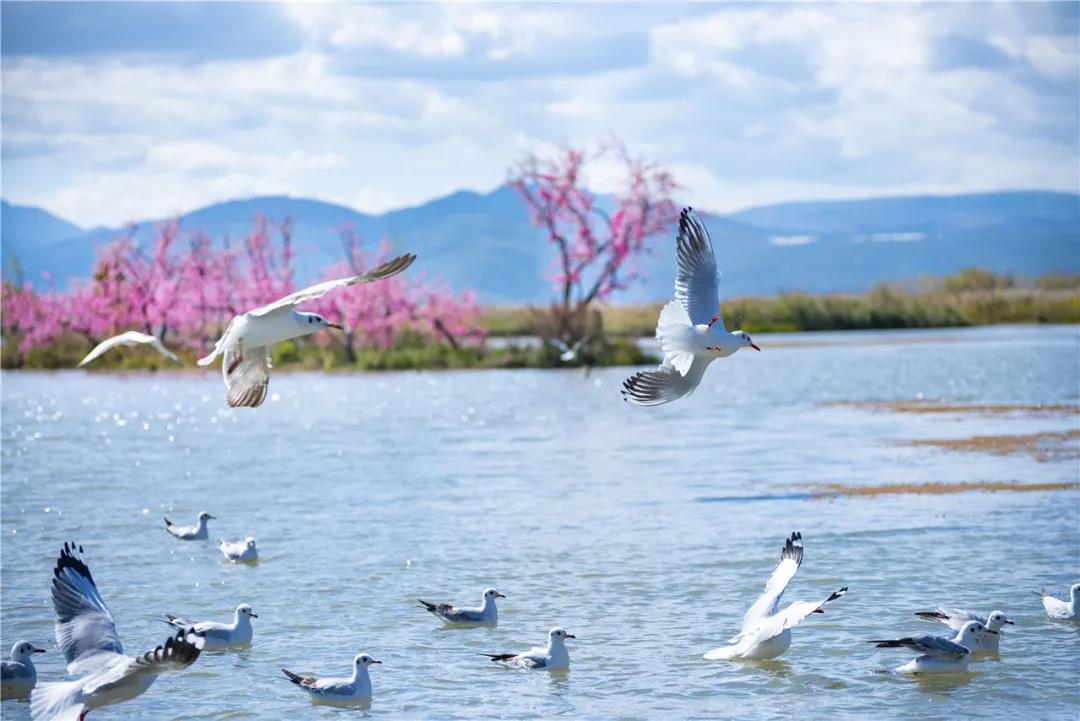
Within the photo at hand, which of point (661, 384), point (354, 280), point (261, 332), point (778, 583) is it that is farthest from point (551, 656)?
point (354, 280)

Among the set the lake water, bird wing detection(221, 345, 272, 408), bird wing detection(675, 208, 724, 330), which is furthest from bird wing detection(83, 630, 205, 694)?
bird wing detection(675, 208, 724, 330)

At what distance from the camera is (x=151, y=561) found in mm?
16500

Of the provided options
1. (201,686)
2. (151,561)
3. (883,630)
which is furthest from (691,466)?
(201,686)

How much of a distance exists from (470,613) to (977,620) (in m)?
4.02

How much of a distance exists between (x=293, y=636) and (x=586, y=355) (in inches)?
1313

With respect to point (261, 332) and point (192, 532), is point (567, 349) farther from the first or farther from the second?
point (261, 332)

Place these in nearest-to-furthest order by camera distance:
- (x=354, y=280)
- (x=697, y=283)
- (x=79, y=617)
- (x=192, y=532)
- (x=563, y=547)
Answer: (x=354, y=280) < (x=79, y=617) < (x=697, y=283) < (x=563, y=547) < (x=192, y=532)

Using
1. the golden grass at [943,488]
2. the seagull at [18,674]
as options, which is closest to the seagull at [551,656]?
the seagull at [18,674]

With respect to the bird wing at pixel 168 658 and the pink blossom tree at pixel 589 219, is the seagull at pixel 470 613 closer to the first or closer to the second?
the bird wing at pixel 168 658

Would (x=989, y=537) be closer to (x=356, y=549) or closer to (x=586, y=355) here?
(x=356, y=549)

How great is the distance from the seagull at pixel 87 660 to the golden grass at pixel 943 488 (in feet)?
39.1

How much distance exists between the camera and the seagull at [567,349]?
148ft

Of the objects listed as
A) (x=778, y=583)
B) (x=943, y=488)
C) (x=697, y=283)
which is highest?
(x=697, y=283)

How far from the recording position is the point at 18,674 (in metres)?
11.0
